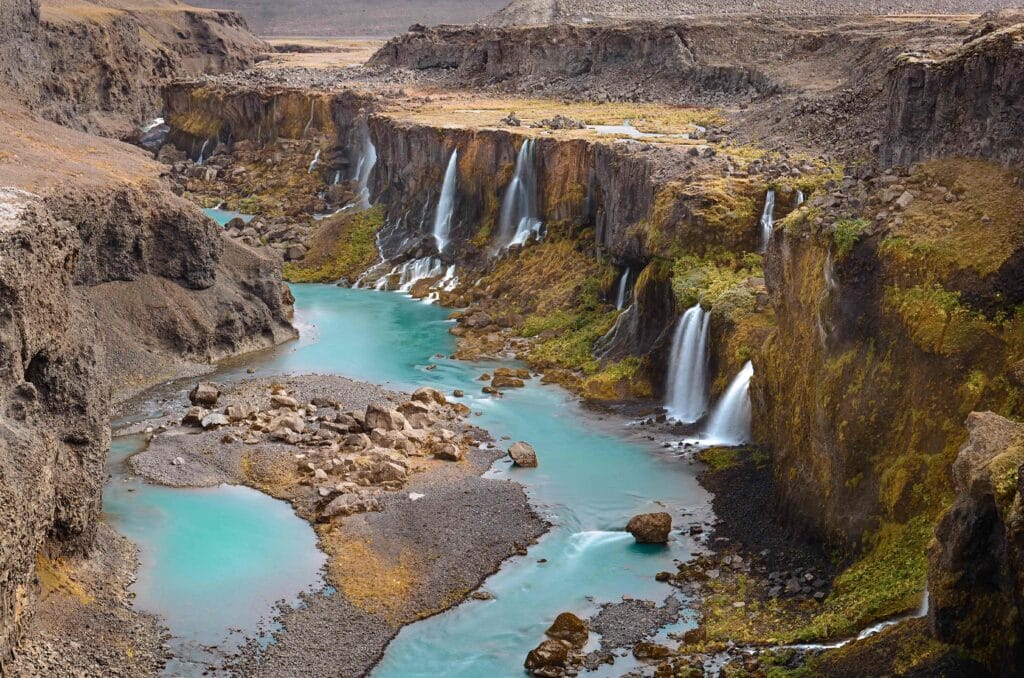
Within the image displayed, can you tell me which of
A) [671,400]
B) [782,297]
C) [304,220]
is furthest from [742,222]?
[304,220]

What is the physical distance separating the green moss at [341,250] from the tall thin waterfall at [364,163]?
4100 millimetres

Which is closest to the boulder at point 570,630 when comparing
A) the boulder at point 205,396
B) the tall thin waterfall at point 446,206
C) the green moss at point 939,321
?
the green moss at point 939,321

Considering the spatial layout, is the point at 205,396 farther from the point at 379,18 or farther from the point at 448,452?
the point at 379,18

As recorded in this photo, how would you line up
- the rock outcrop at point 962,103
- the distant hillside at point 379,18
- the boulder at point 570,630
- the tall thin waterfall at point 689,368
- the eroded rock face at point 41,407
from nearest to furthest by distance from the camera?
the eroded rock face at point 41,407
the boulder at point 570,630
the rock outcrop at point 962,103
the tall thin waterfall at point 689,368
the distant hillside at point 379,18

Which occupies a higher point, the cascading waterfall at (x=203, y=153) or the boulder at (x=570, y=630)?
the cascading waterfall at (x=203, y=153)

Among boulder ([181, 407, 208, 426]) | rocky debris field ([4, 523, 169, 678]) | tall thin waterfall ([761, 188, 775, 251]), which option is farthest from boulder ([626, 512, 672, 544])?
tall thin waterfall ([761, 188, 775, 251])

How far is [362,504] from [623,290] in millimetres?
20880

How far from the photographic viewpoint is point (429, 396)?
143ft

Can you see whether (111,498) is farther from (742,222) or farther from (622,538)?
(742,222)

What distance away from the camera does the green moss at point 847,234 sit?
31.1 metres

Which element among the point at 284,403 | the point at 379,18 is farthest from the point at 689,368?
the point at 379,18

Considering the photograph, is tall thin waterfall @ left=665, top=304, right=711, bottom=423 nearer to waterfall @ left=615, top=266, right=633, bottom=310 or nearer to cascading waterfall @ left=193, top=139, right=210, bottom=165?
waterfall @ left=615, top=266, right=633, bottom=310

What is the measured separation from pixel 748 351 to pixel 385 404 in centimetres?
1242

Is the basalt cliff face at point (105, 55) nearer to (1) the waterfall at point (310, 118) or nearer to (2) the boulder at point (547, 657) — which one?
(1) the waterfall at point (310, 118)
